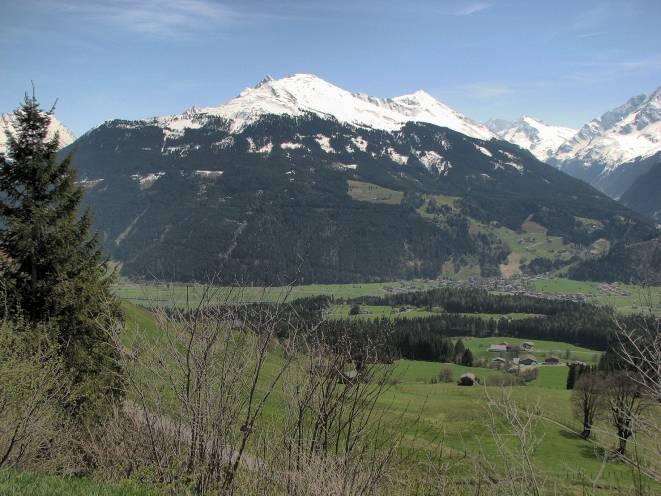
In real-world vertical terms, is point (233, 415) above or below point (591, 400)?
above

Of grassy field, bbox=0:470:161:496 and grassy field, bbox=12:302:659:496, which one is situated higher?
grassy field, bbox=0:470:161:496

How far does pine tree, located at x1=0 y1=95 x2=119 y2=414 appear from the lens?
24734 mm

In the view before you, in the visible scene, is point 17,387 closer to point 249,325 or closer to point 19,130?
point 249,325

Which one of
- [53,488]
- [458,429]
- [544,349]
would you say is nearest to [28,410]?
[53,488]

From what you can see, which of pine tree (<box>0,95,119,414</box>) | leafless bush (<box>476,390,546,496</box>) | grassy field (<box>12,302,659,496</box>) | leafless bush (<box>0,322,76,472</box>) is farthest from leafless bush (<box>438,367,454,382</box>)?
leafless bush (<box>476,390,546,496</box>)

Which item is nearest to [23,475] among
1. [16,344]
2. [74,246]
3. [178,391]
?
[178,391]

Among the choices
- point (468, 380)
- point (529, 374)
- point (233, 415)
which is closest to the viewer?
point (233, 415)

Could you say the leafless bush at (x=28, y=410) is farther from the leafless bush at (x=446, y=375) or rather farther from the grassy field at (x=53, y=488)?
the leafless bush at (x=446, y=375)

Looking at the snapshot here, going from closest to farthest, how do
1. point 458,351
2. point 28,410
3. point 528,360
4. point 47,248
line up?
point 28,410 → point 47,248 → point 458,351 → point 528,360

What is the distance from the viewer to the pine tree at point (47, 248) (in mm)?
24734

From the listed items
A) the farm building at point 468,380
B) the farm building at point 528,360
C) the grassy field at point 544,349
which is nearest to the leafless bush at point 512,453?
the farm building at point 468,380

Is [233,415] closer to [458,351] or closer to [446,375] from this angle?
[446,375]

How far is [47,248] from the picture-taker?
25203mm

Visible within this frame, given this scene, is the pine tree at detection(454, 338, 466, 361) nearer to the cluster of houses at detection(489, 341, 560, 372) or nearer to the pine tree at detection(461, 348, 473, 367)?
the pine tree at detection(461, 348, 473, 367)
